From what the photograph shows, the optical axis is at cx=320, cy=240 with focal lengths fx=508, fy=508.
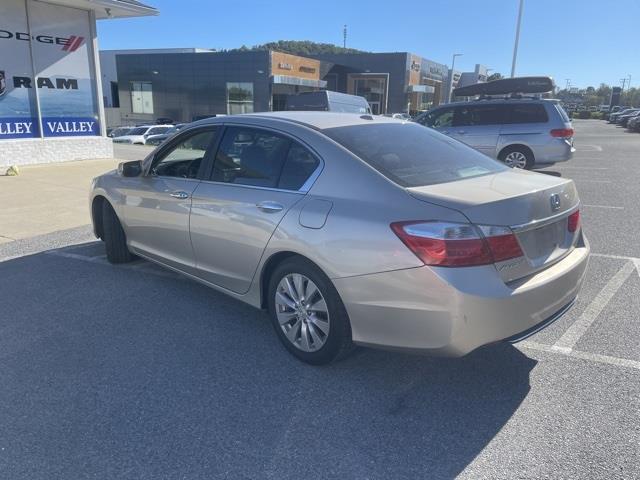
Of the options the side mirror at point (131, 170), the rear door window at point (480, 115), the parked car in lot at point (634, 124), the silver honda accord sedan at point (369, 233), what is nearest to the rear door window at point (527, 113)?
the rear door window at point (480, 115)

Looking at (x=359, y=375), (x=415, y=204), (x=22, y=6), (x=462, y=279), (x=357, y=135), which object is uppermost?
(x=22, y=6)

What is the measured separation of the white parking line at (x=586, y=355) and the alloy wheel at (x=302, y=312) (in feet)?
5.07

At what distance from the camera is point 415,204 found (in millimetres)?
2814

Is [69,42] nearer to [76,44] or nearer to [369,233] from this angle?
[76,44]

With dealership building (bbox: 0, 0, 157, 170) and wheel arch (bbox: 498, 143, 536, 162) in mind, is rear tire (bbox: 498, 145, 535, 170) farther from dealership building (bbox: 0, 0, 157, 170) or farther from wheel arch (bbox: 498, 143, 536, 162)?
dealership building (bbox: 0, 0, 157, 170)

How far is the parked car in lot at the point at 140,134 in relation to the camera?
3033 cm

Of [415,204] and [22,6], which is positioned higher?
[22,6]

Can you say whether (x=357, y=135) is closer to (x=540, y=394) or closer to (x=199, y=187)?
(x=199, y=187)

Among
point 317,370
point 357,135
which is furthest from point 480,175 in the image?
point 317,370

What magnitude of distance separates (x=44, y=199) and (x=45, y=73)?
607 cm

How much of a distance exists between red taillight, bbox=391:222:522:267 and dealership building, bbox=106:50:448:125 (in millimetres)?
47712

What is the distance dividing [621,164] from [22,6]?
1727cm

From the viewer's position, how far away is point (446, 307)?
2648 millimetres

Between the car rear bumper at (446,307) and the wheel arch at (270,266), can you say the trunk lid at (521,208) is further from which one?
the wheel arch at (270,266)
